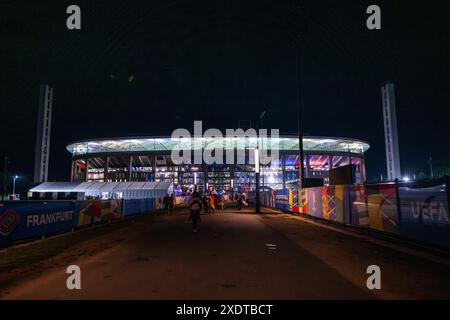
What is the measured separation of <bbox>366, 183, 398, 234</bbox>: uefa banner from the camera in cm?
1023

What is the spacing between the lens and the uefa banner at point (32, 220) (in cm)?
971

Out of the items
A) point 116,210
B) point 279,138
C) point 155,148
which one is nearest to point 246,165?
point 279,138

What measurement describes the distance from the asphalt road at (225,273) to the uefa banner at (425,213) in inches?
42.6

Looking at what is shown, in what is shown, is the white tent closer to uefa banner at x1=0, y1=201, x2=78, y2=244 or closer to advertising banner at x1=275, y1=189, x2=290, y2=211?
advertising banner at x1=275, y1=189, x2=290, y2=211

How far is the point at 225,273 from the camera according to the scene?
20.4 ft

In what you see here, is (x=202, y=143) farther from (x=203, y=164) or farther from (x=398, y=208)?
(x=398, y=208)

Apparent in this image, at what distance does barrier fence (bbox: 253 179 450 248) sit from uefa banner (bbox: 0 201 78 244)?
12547 millimetres

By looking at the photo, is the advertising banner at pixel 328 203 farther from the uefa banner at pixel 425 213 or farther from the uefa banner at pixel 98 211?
the uefa banner at pixel 98 211

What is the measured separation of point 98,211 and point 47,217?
18.4 ft

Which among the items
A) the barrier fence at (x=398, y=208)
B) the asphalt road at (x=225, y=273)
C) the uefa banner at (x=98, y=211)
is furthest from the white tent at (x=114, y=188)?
the asphalt road at (x=225, y=273)

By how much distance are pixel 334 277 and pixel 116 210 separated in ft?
58.4

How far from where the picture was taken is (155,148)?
292 ft

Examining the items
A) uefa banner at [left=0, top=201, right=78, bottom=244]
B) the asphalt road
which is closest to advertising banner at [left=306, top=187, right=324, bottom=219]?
the asphalt road
